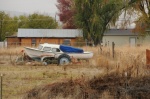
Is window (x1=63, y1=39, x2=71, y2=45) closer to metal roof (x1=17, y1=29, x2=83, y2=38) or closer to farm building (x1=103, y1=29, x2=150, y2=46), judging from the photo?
metal roof (x1=17, y1=29, x2=83, y2=38)

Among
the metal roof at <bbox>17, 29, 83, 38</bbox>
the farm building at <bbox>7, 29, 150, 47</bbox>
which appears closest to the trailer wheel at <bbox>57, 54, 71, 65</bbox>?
the farm building at <bbox>7, 29, 150, 47</bbox>

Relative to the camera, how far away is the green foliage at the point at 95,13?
47.8 m

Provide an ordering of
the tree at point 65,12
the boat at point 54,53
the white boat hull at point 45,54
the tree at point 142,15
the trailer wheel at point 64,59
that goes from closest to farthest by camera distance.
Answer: the trailer wheel at point 64,59 → the boat at point 54,53 → the white boat hull at point 45,54 → the tree at point 142,15 → the tree at point 65,12

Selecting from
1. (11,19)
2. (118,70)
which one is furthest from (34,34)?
(118,70)

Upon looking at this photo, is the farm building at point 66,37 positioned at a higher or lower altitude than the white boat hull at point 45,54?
higher

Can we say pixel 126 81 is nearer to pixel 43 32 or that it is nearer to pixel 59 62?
pixel 59 62

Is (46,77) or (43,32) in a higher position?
(43,32)

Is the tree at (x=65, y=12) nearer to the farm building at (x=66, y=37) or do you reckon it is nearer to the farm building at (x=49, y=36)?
the farm building at (x=49, y=36)

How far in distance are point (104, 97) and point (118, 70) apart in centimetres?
114

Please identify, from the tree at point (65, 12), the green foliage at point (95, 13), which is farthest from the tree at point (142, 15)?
the tree at point (65, 12)

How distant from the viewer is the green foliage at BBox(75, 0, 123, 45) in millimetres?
47812

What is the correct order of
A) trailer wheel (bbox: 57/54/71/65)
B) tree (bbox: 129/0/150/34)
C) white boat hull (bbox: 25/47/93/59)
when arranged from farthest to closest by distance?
tree (bbox: 129/0/150/34), white boat hull (bbox: 25/47/93/59), trailer wheel (bbox: 57/54/71/65)

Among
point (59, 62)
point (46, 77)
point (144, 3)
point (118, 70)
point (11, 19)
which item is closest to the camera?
point (118, 70)

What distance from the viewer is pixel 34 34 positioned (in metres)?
53.8
